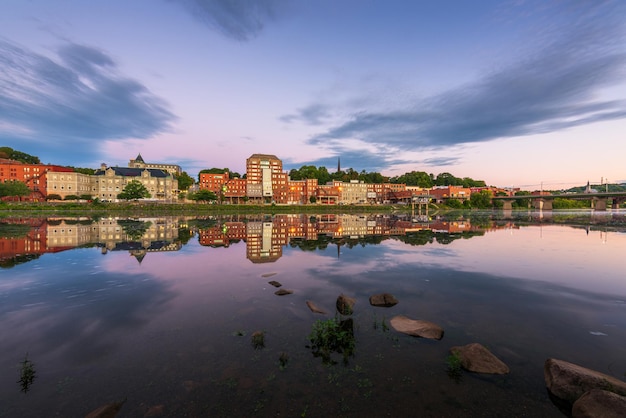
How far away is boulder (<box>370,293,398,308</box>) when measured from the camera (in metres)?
12.6

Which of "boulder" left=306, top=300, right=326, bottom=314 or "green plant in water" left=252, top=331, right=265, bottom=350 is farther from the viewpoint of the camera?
"boulder" left=306, top=300, right=326, bottom=314

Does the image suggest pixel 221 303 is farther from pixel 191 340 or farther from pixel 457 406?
pixel 457 406

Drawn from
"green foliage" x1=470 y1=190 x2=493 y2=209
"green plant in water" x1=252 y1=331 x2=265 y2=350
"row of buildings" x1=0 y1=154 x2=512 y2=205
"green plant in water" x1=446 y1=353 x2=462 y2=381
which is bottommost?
"green plant in water" x1=446 y1=353 x2=462 y2=381

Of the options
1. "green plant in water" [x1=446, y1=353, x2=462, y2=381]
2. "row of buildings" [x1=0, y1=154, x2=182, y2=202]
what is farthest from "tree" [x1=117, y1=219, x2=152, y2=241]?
"row of buildings" [x1=0, y1=154, x2=182, y2=202]

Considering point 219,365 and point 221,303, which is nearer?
point 219,365

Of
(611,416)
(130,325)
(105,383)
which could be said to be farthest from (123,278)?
(611,416)

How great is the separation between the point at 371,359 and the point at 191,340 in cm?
585

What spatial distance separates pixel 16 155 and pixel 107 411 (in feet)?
729

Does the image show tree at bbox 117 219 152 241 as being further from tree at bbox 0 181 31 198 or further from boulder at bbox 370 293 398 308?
tree at bbox 0 181 31 198

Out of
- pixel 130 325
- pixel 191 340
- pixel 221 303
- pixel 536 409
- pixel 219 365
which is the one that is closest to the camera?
pixel 536 409

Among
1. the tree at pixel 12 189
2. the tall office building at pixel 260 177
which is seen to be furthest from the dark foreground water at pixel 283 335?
the tall office building at pixel 260 177

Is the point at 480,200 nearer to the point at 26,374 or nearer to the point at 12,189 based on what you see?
the point at 26,374

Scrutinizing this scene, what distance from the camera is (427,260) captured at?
881 inches

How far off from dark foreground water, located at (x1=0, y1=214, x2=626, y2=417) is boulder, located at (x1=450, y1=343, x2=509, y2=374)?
28 centimetres
